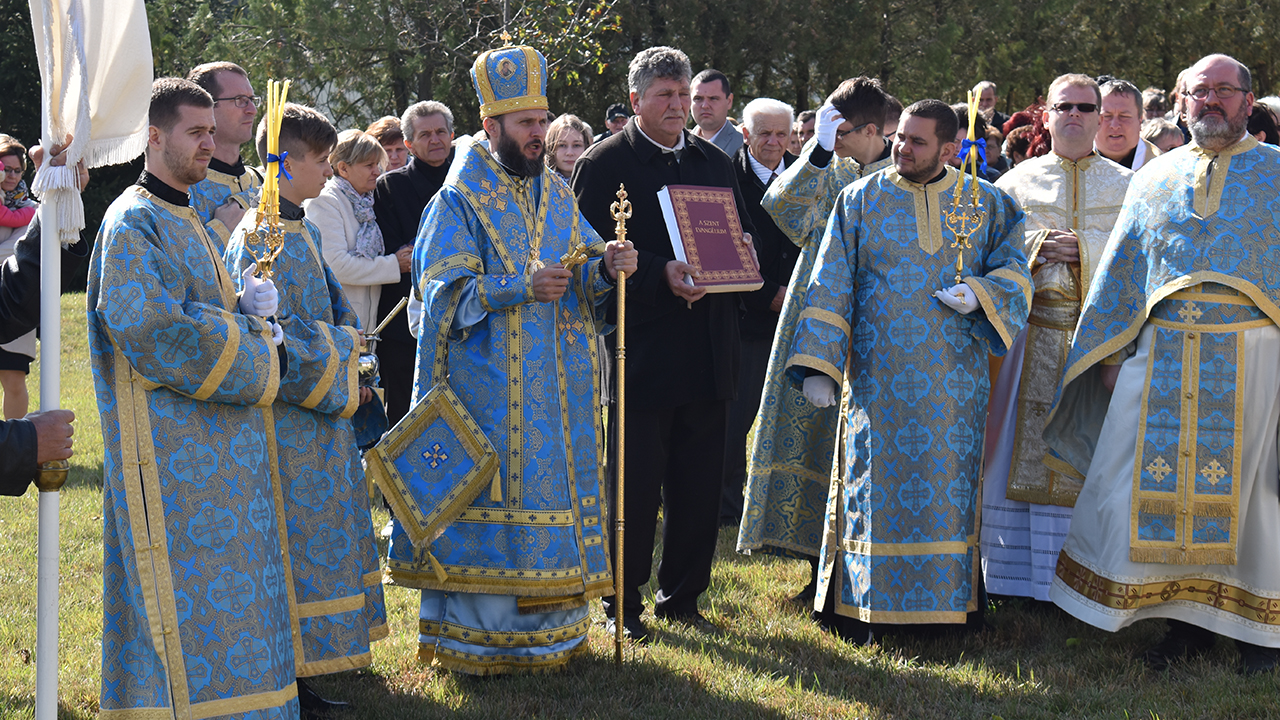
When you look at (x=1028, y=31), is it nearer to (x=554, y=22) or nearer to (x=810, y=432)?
(x=554, y=22)

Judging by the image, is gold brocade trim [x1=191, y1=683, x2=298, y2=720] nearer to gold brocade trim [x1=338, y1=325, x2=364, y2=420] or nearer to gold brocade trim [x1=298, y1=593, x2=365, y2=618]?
gold brocade trim [x1=298, y1=593, x2=365, y2=618]

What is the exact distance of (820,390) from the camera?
16.3 feet

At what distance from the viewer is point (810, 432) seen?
570 cm

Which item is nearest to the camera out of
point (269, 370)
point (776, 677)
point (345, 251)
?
point (269, 370)

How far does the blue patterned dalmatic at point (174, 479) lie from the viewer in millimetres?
3416

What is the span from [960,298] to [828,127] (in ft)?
3.34

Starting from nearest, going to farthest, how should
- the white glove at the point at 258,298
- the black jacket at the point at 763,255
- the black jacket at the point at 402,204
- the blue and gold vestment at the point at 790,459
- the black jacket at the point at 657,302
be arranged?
1. the white glove at the point at 258,298
2. the black jacket at the point at 657,302
3. the blue and gold vestment at the point at 790,459
4. the black jacket at the point at 402,204
5. the black jacket at the point at 763,255

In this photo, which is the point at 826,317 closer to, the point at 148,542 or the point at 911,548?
the point at 911,548

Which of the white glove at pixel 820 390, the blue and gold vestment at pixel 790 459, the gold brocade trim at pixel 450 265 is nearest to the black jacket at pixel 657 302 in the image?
the blue and gold vestment at pixel 790 459

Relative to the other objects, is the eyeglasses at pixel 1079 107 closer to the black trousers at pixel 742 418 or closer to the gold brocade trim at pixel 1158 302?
the gold brocade trim at pixel 1158 302

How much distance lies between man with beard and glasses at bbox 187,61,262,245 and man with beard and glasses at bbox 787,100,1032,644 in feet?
7.39

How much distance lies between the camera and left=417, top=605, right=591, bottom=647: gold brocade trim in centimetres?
459

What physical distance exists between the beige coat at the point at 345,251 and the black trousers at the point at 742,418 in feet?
6.97

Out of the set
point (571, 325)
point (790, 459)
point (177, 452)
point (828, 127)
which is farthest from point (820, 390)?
point (177, 452)
